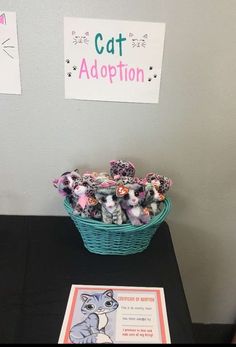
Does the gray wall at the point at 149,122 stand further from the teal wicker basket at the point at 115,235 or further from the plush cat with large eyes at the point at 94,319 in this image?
the plush cat with large eyes at the point at 94,319

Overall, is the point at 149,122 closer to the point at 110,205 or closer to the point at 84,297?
the point at 110,205

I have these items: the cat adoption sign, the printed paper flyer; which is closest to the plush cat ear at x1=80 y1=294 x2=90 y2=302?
the printed paper flyer

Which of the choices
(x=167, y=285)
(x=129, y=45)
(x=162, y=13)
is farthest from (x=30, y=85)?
(x=167, y=285)

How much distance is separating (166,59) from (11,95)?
43 cm

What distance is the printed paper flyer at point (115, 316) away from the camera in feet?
2.12

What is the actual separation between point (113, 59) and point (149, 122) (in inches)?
7.8

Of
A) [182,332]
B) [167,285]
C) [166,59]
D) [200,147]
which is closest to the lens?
[182,332]

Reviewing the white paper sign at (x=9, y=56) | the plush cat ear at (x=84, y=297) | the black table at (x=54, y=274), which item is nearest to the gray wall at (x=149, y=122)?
the white paper sign at (x=9, y=56)

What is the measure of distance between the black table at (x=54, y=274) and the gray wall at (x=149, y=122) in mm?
139

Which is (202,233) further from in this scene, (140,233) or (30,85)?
(30,85)

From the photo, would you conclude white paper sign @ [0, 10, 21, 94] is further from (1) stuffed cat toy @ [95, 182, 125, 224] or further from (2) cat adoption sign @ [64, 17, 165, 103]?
(1) stuffed cat toy @ [95, 182, 125, 224]

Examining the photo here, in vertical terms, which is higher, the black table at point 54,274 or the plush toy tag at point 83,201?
the plush toy tag at point 83,201

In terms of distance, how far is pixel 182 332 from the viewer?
67cm

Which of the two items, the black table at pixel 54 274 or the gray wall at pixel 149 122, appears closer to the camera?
A: the black table at pixel 54 274
